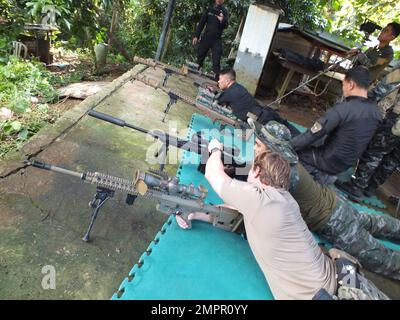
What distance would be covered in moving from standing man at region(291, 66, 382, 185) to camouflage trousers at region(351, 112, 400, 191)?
1064 millimetres

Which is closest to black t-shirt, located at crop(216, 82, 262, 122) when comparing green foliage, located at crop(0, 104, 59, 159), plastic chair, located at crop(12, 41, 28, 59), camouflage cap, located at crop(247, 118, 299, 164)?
camouflage cap, located at crop(247, 118, 299, 164)

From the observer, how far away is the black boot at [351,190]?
5317 millimetres

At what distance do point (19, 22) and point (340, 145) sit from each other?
5.43 metres

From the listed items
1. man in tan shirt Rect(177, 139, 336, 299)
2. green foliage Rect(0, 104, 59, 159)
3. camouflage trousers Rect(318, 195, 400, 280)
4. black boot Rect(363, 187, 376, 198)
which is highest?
man in tan shirt Rect(177, 139, 336, 299)

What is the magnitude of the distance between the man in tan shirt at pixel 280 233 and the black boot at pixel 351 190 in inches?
118

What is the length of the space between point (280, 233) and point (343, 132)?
236cm

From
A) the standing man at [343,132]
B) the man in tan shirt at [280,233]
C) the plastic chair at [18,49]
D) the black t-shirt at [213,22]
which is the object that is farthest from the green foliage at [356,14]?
the man in tan shirt at [280,233]

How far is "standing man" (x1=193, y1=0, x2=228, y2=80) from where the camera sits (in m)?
7.53

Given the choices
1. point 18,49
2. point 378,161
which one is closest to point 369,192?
point 378,161

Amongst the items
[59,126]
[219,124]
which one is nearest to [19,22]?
[59,126]

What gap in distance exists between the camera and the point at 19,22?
5324 millimetres

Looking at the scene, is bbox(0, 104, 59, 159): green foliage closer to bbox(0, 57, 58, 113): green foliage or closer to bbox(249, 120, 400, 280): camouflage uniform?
bbox(0, 57, 58, 113): green foliage

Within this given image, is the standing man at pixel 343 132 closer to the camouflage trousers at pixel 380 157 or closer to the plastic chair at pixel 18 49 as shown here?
the camouflage trousers at pixel 380 157
